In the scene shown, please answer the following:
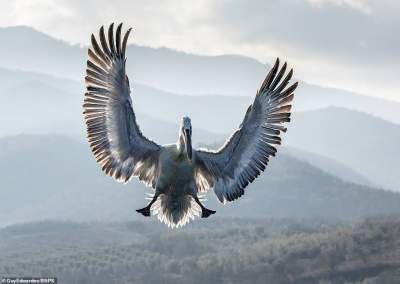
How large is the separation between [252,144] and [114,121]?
4.13 metres

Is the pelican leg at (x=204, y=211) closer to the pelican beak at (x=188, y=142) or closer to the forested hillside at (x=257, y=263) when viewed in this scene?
the pelican beak at (x=188, y=142)

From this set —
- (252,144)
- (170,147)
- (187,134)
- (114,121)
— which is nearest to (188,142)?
(187,134)

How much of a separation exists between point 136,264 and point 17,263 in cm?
2611

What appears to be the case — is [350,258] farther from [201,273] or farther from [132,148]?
[132,148]

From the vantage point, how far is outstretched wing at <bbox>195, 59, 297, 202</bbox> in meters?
19.6

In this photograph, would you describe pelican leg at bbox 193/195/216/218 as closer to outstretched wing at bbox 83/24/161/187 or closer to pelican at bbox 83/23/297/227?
pelican at bbox 83/23/297/227

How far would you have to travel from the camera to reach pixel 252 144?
789 inches

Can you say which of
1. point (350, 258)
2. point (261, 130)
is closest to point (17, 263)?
point (350, 258)

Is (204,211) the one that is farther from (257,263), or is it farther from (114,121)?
(257,263)

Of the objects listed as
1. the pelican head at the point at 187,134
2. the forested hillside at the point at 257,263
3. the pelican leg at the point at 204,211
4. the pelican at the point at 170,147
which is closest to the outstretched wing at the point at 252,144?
the pelican at the point at 170,147

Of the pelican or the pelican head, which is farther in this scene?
the pelican

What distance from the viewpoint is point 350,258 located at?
480 feet

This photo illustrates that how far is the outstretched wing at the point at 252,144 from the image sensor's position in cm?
1961

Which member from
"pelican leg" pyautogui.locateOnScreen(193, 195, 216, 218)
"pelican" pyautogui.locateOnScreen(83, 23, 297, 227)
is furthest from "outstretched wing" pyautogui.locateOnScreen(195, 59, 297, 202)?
"pelican leg" pyautogui.locateOnScreen(193, 195, 216, 218)
